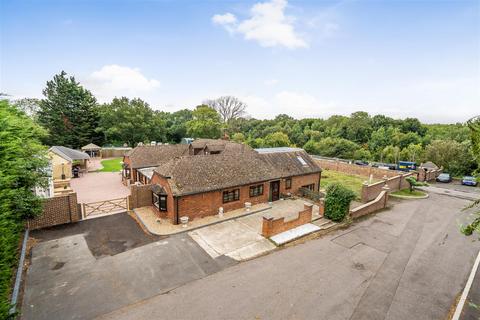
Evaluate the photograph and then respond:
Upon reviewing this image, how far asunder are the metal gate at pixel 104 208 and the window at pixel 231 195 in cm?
724

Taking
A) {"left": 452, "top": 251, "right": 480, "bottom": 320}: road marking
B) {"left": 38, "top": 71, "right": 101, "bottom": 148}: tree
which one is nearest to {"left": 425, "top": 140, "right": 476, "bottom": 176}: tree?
{"left": 452, "top": 251, "right": 480, "bottom": 320}: road marking

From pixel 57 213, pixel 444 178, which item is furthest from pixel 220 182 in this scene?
pixel 444 178

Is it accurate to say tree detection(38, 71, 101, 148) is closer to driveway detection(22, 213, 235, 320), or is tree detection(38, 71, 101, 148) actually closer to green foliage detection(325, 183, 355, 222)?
driveway detection(22, 213, 235, 320)

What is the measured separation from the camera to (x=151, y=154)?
83.3ft

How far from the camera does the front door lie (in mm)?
19234

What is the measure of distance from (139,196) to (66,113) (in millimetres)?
39446

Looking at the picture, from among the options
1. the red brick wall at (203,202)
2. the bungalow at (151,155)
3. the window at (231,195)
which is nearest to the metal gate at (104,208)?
the red brick wall at (203,202)

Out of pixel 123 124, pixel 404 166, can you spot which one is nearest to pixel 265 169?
pixel 404 166

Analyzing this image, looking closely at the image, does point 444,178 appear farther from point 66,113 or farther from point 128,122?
point 66,113

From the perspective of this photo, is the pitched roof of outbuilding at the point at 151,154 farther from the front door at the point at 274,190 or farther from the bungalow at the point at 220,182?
the front door at the point at 274,190

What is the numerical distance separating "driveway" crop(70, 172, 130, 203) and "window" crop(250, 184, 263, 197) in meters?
11.5

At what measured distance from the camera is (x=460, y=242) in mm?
13688

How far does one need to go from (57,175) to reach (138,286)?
23.4m

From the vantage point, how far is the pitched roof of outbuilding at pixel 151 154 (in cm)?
2380
